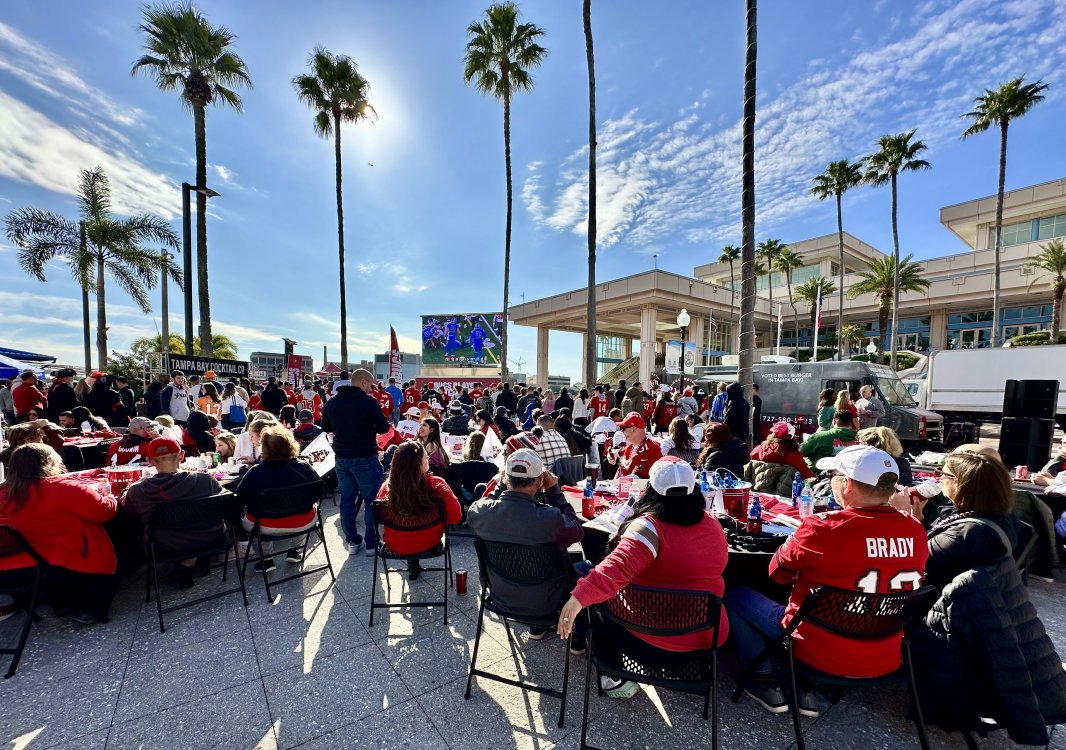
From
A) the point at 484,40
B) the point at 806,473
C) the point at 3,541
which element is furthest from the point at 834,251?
the point at 3,541

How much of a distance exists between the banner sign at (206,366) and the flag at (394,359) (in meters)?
5.10

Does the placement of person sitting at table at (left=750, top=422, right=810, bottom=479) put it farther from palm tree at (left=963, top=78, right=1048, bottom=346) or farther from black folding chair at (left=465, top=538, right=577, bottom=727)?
palm tree at (left=963, top=78, right=1048, bottom=346)

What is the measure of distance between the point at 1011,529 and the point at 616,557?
7.58 ft

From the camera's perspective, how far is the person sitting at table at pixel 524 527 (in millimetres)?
2488

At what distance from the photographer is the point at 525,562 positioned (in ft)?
7.96

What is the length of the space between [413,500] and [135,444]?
14.9ft

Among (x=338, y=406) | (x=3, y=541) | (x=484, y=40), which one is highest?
(x=484, y=40)

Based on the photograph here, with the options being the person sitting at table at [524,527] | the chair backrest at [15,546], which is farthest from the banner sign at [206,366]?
the person sitting at table at [524,527]

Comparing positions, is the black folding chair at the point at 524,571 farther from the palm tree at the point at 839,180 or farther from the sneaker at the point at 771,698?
the palm tree at the point at 839,180

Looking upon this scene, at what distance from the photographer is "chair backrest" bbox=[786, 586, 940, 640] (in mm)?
1864

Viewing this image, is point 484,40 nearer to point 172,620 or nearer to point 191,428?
point 191,428

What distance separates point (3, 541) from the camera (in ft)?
9.14

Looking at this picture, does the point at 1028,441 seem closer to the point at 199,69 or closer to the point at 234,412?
the point at 234,412

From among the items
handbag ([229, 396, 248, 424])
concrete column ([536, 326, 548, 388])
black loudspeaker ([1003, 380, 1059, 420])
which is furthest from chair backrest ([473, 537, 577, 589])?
concrete column ([536, 326, 548, 388])
